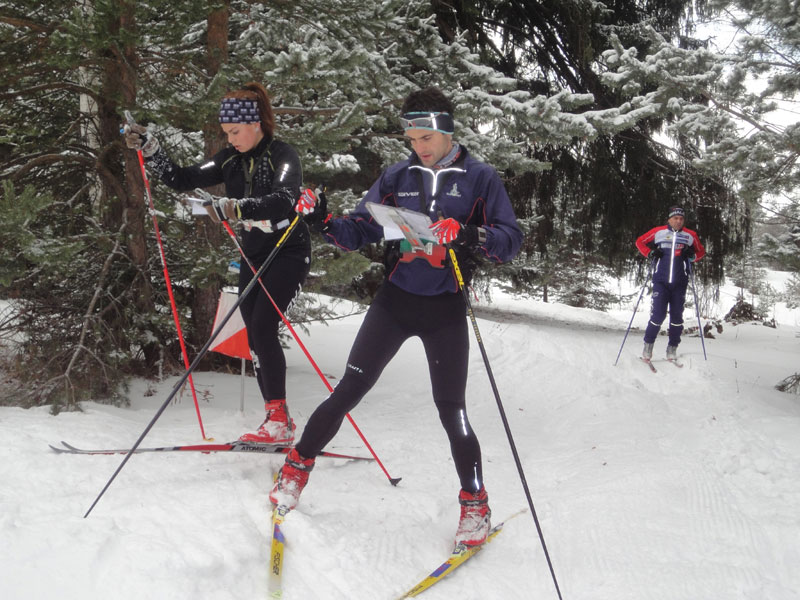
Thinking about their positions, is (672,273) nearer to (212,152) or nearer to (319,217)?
(212,152)

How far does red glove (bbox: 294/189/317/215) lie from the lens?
9.70 ft

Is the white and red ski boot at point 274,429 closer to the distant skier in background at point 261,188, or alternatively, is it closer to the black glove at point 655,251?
the distant skier in background at point 261,188

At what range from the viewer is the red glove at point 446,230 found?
269 cm

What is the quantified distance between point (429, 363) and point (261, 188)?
5.37 ft

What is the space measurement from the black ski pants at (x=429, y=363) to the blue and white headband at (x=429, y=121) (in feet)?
2.73

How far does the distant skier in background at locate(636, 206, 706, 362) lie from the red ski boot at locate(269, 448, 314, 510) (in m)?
7.05

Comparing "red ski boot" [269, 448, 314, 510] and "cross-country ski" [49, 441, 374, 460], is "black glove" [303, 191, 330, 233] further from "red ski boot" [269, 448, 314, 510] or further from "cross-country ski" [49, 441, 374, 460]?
"cross-country ski" [49, 441, 374, 460]

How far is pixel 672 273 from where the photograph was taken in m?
8.77

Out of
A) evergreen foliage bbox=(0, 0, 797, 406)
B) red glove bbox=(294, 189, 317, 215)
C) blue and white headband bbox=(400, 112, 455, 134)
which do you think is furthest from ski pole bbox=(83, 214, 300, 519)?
evergreen foliage bbox=(0, 0, 797, 406)

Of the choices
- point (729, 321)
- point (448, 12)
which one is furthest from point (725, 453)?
point (729, 321)

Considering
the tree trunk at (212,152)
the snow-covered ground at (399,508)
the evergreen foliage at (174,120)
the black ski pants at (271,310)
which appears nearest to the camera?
the snow-covered ground at (399,508)

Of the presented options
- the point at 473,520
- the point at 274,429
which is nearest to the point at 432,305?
the point at 473,520

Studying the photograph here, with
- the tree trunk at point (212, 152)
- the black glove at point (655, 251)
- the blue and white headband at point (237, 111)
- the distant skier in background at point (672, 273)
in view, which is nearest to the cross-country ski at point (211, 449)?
the tree trunk at point (212, 152)

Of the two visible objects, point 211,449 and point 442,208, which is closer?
point 442,208
